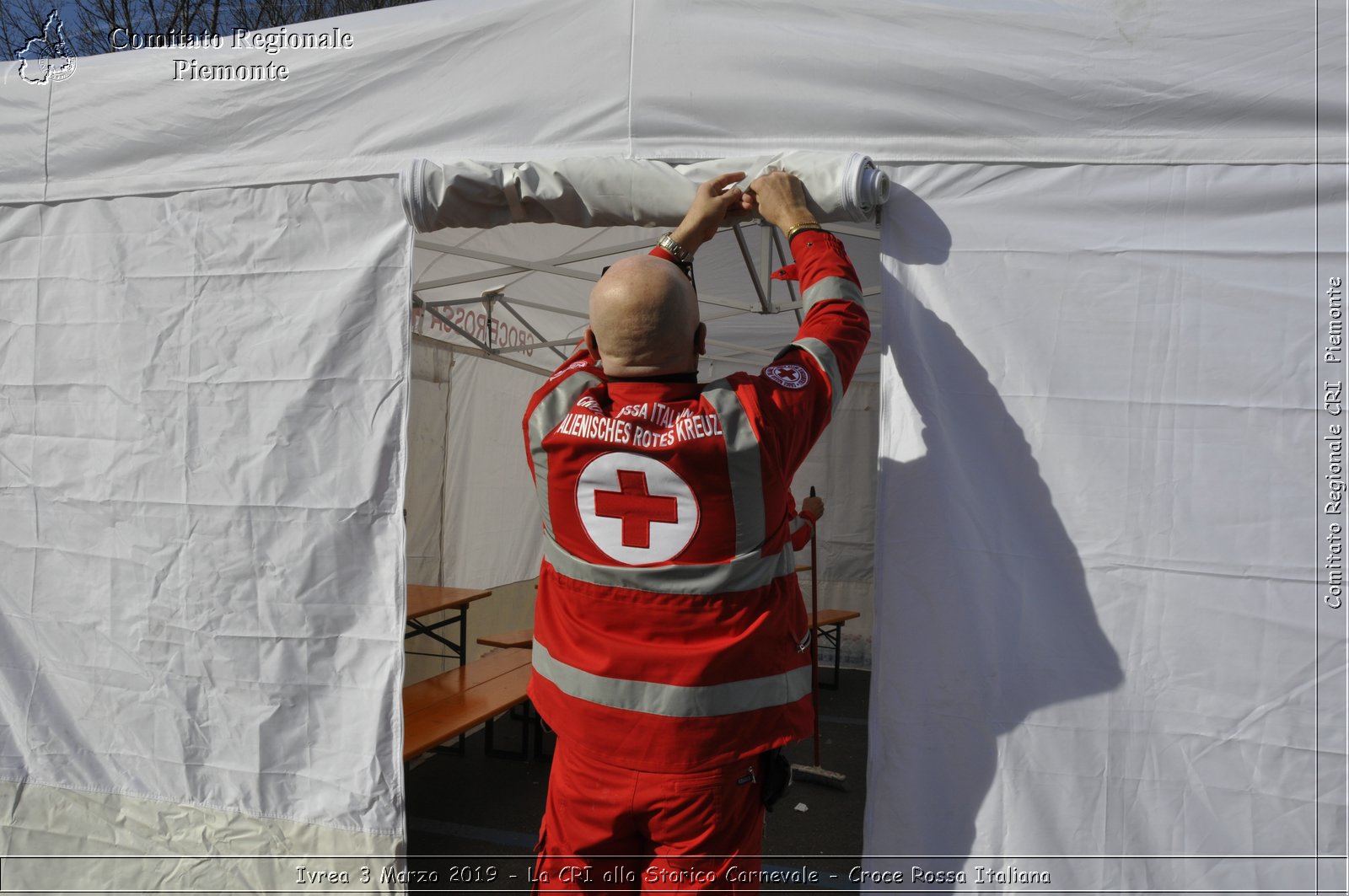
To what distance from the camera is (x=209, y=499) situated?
8.42 feet

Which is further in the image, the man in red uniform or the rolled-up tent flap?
the rolled-up tent flap

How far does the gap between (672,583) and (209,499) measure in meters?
1.55

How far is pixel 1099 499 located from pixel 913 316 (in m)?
0.55

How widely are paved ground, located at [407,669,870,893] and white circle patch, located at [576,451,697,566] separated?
2281 millimetres

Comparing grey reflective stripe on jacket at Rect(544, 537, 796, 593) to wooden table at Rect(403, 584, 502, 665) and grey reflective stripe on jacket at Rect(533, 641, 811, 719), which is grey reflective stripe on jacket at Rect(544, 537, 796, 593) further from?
wooden table at Rect(403, 584, 502, 665)

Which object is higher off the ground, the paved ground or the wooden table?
the wooden table

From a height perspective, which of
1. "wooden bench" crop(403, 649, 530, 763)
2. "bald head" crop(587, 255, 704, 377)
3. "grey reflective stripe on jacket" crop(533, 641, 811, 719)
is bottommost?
"wooden bench" crop(403, 649, 530, 763)

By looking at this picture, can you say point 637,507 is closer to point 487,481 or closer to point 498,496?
point 487,481

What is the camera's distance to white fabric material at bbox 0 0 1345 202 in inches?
73.5

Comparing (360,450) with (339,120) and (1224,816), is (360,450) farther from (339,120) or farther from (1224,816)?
(1224,816)

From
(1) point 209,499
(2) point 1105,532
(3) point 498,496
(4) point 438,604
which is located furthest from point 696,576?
(3) point 498,496

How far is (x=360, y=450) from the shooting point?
2.42 meters

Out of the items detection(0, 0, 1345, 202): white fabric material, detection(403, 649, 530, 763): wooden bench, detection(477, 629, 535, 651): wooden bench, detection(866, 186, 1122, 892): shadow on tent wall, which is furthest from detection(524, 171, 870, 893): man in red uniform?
detection(477, 629, 535, 651): wooden bench

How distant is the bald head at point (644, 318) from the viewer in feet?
5.61
